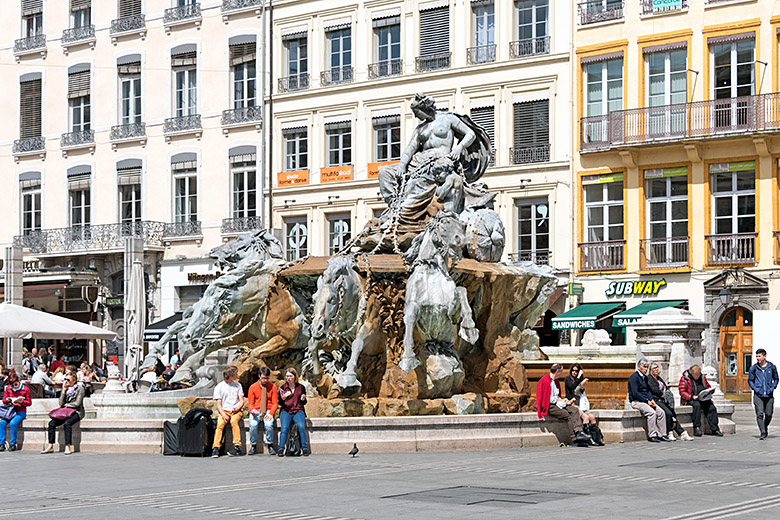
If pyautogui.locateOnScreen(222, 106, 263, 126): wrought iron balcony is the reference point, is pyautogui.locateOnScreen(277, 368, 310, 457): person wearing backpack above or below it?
below

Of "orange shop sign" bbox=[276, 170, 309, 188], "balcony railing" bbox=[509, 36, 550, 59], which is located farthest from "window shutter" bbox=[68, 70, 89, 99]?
"balcony railing" bbox=[509, 36, 550, 59]

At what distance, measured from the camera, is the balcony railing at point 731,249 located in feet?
127

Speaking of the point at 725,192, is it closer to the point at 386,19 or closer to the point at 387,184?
the point at 386,19

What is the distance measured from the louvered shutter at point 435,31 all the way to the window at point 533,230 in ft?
18.9

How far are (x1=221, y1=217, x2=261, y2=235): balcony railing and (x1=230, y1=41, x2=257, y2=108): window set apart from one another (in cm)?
405

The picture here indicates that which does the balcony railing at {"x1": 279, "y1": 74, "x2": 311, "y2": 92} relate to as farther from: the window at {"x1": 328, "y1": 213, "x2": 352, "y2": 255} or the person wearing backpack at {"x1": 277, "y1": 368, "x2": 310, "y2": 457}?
the person wearing backpack at {"x1": 277, "y1": 368, "x2": 310, "y2": 457}

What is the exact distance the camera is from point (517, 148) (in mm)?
43156

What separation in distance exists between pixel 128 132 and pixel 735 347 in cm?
2384

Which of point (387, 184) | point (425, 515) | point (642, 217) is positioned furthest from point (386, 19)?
point (425, 515)

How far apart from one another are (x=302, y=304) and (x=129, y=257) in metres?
20.5

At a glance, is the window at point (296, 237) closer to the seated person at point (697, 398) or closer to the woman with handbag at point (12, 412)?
the seated person at point (697, 398)

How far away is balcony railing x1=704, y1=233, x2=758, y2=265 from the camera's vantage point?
3862 centimetres

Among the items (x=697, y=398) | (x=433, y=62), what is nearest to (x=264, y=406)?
(x=697, y=398)

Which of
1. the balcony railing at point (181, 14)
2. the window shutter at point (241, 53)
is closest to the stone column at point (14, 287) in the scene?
the window shutter at point (241, 53)
